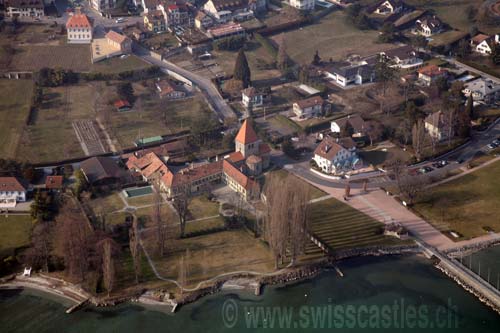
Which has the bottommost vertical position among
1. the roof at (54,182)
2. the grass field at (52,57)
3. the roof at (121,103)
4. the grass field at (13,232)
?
the grass field at (13,232)

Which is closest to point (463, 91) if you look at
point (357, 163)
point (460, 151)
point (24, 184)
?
point (460, 151)

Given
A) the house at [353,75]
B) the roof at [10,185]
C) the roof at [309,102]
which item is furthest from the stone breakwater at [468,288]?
the roof at [10,185]

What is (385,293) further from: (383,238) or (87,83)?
(87,83)

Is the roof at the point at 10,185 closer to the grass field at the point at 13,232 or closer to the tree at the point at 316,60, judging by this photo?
the grass field at the point at 13,232

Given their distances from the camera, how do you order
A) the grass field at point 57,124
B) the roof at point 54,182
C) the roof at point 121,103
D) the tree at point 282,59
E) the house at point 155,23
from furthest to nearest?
the house at point 155,23
the tree at point 282,59
the roof at point 121,103
the grass field at point 57,124
the roof at point 54,182

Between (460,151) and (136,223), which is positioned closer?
(136,223)

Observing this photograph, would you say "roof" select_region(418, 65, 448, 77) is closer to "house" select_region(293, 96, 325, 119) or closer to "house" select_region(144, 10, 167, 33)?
"house" select_region(293, 96, 325, 119)

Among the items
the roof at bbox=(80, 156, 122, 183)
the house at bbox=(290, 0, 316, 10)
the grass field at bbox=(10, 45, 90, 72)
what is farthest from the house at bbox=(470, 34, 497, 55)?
the roof at bbox=(80, 156, 122, 183)
